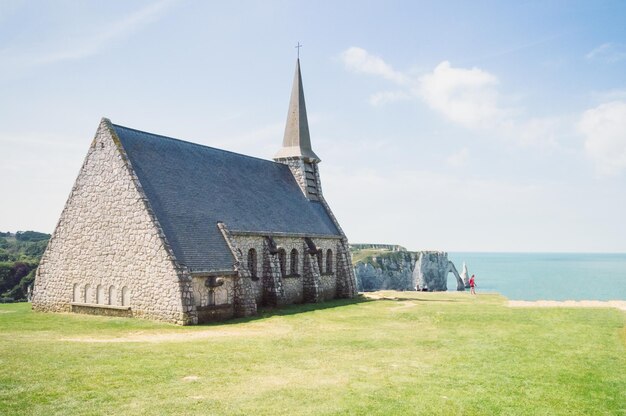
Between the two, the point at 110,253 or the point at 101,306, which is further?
the point at 110,253

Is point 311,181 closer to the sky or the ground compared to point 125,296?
closer to the sky

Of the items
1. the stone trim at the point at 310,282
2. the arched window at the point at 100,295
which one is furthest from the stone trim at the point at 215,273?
the stone trim at the point at 310,282

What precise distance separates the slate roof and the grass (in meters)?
4.52

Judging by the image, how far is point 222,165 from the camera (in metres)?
34.2

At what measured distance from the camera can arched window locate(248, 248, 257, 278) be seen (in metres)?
30.7

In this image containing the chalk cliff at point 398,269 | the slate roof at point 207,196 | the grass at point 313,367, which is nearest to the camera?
the grass at point 313,367

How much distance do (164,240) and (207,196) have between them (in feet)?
20.2

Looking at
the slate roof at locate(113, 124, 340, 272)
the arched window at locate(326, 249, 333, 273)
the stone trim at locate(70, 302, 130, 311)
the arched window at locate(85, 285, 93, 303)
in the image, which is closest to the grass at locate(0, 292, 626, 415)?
the stone trim at locate(70, 302, 130, 311)

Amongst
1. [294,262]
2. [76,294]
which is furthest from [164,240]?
[294,262]

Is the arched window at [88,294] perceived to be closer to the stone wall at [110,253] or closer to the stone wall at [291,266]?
the stone wall at [110,253]

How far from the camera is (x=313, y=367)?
1497 centimetres

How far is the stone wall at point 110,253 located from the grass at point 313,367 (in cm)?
145

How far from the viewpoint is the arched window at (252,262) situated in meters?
30.7

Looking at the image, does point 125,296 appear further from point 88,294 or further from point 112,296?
point 88,294
